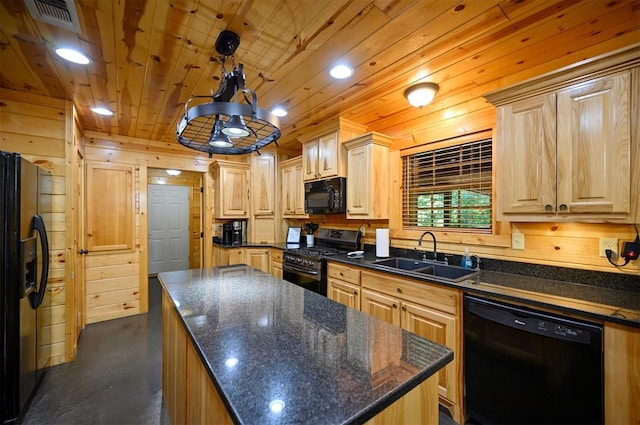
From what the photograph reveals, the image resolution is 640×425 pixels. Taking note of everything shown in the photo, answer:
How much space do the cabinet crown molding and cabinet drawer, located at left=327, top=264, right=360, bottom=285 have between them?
171 cm

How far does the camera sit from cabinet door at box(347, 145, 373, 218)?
2902 millimetres

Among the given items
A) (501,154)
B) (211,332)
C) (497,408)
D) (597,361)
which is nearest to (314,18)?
(501,154)

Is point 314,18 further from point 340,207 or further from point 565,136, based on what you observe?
point 340,207

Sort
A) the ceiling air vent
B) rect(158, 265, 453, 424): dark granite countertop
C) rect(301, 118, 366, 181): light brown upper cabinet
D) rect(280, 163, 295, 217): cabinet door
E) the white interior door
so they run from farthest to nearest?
the white interior door < rect(280, 163, 295, 217): cabinet door < rect(301, 118, 366, 181): light brown upper cabinet < the ceiling air vent < rect(158, 265, 453, 424): dark granite countertop

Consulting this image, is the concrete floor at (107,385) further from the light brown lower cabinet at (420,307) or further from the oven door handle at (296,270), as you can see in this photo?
the oven door handle at (296,270)

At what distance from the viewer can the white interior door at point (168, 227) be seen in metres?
5.96

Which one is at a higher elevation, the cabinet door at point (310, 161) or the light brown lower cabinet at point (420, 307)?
the cabinet door at point (310, 161)

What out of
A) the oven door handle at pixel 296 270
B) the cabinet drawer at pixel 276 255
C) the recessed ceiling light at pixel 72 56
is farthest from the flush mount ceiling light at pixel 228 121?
the cabinet drawer at pixel 276 255

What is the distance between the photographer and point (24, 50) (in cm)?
184

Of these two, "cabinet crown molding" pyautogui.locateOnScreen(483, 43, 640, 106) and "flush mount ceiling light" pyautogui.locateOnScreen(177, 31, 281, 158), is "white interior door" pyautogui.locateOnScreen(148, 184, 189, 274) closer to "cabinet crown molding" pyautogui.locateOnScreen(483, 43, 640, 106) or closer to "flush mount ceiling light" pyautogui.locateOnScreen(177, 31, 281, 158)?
"flush mount ceiling light" pyautogui.locateOnScreen(177, 31, 281, 158)

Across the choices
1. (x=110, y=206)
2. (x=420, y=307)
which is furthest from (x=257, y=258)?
(x=420, y=307)

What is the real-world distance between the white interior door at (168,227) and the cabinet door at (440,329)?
5.52m

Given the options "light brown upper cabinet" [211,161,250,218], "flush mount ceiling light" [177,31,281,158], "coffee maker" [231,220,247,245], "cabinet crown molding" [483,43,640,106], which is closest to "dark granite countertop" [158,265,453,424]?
"flush mount ceiling light" [177,31,281,158]

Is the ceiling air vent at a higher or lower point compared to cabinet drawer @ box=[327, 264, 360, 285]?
higher
